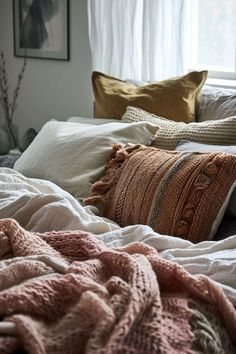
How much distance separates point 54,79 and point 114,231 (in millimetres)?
2024

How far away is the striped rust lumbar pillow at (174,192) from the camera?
1867 millimetres

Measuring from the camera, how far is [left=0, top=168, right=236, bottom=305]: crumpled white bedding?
4.98 feet

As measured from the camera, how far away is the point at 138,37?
3105 millimetres

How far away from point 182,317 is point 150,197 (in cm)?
74

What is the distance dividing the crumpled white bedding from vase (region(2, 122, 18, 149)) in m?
1.71

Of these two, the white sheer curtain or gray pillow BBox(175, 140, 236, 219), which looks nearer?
gray pillow BBox(175, 140, 236, 219)

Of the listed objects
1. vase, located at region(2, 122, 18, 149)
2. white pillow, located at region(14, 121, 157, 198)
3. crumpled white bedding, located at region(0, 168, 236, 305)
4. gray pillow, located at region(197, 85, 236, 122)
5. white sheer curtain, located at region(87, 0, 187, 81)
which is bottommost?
vase, located at region(2, 122, 18, 149)

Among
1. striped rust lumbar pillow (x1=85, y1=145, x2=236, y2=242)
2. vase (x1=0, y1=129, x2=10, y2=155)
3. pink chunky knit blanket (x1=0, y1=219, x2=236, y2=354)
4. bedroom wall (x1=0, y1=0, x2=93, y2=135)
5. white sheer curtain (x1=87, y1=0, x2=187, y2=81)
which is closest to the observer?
pink chunky knit blanket (x1=0, y1=219, x2=236, y2=354)

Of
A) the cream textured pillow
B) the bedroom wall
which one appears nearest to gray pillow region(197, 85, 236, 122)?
the cream textured pillow

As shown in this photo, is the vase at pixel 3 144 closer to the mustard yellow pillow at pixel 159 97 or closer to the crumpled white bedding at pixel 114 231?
the mustard yellow pillow at pixel 159 97

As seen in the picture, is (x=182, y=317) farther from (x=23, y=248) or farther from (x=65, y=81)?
(x=65, y=81)

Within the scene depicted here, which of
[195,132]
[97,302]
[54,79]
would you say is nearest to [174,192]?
[195,132]

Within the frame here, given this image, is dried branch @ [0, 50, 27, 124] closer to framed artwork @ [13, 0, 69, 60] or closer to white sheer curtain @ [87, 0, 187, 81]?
framed artwork @ [13, 0, 69, 60]

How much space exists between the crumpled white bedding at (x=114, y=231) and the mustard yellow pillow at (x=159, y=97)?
2.19 ft
